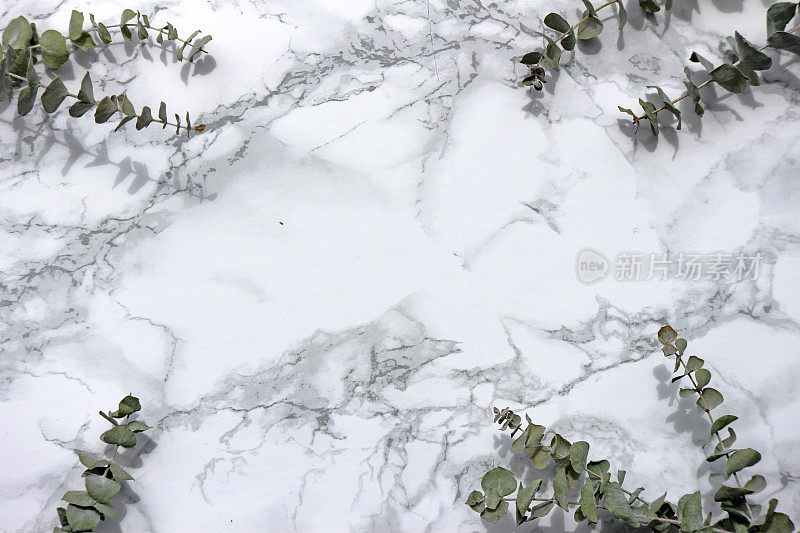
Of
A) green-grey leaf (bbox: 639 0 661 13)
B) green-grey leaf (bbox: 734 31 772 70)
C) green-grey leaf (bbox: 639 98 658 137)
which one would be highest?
green-grey leaf (bbox: 639 0 661 13)

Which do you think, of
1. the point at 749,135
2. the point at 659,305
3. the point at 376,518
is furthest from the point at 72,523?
the point at 749,135

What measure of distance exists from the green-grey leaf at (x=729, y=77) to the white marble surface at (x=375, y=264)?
0.04 meters

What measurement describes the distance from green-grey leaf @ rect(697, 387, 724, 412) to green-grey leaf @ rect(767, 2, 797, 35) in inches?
17.5

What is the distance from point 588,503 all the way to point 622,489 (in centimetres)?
7

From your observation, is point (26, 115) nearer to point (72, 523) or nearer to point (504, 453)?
point (72, 523)

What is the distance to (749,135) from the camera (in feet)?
2.91

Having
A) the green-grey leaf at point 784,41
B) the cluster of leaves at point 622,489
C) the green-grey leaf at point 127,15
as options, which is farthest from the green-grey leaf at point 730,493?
the green-grey leaf at point 127,15

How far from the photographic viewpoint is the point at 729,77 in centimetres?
86

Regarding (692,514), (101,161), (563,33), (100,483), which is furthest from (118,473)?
(563,33)

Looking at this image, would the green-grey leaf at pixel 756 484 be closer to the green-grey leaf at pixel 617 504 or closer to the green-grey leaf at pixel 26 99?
the green-grey leaf at pixel 617 504

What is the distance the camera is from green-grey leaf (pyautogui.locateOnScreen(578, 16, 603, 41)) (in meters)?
0.88

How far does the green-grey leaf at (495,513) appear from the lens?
784 millimetres

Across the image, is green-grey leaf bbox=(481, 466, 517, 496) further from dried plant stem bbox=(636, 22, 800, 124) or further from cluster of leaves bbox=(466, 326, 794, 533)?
dried plant stem bbox=(636, 22, 800, 124)

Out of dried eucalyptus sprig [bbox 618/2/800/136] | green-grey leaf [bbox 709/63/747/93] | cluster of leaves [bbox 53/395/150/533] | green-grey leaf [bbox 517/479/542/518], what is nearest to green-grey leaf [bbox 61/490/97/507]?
cluster of leaves [bbox 53/395/150/533]
